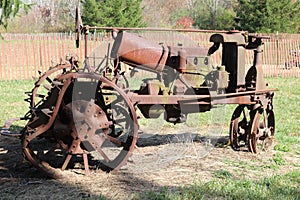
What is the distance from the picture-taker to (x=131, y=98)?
461 centimetres

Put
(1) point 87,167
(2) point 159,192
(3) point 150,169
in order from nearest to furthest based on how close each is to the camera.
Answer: (2) point 159,192, (1) point 87,167, (3) point 150,169

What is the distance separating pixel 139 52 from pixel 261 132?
2151mm

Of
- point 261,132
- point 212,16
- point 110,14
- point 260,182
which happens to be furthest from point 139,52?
point 212,16

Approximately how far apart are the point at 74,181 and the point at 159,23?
41.1 m

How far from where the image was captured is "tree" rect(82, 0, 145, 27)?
28328 mm

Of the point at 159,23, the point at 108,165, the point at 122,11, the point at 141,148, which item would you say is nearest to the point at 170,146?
the point at 141,148

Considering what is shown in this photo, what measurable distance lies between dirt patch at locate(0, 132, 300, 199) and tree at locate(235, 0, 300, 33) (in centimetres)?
2537

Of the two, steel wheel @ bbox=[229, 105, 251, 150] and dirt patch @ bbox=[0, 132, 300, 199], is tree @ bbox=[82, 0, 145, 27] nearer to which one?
dirt patch @ bbox=[0, 132, 300, 199]

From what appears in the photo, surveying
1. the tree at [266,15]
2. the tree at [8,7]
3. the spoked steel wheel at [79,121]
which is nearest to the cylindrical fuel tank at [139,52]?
the spoked steel wheel at [79,121]

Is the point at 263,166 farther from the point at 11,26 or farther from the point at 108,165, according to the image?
the point at 11,26

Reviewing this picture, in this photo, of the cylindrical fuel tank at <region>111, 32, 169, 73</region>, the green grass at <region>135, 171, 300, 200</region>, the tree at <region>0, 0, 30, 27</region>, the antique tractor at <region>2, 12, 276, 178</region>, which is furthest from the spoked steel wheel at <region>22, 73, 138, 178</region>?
the tree at <region>0, 0, 30, 27</region>

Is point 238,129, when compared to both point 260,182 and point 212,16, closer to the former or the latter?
point 260,182

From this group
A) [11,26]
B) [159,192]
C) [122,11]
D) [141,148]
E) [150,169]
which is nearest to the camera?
[159,192]

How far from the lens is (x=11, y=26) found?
3722 centimetres
